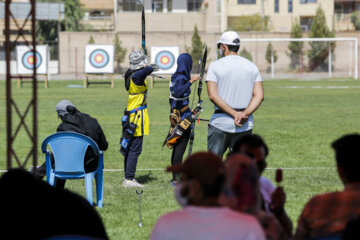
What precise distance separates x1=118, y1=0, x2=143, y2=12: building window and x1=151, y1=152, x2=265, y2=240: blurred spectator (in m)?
82.1

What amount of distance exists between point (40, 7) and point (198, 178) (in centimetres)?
7855

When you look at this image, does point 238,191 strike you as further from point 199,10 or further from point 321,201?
point 199,10

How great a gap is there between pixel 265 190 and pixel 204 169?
3.91 ft

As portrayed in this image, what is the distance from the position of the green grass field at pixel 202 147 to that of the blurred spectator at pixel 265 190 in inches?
110

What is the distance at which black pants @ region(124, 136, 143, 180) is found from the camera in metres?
9.73

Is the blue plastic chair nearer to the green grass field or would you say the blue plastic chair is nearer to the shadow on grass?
the green grass field

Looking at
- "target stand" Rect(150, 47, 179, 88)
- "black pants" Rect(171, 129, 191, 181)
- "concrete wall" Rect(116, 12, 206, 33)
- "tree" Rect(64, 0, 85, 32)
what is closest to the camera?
"black pants" Rect(171, 129, 191, 181)

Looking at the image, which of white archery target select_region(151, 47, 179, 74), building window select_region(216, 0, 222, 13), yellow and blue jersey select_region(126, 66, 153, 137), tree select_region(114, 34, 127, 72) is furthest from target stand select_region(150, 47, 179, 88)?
yellow and blue jersey select_region(126, 66, 153, 137)

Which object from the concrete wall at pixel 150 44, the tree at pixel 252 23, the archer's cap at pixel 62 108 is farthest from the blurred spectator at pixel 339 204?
the tree at pixel 252 23

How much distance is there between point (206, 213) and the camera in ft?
11.0

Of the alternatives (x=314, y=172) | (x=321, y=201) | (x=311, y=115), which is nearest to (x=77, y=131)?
(x=314, y=172)

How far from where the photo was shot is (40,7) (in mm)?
79250

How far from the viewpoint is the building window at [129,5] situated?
84.2 m

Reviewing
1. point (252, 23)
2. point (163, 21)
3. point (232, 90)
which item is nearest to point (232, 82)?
point (232, 90)
